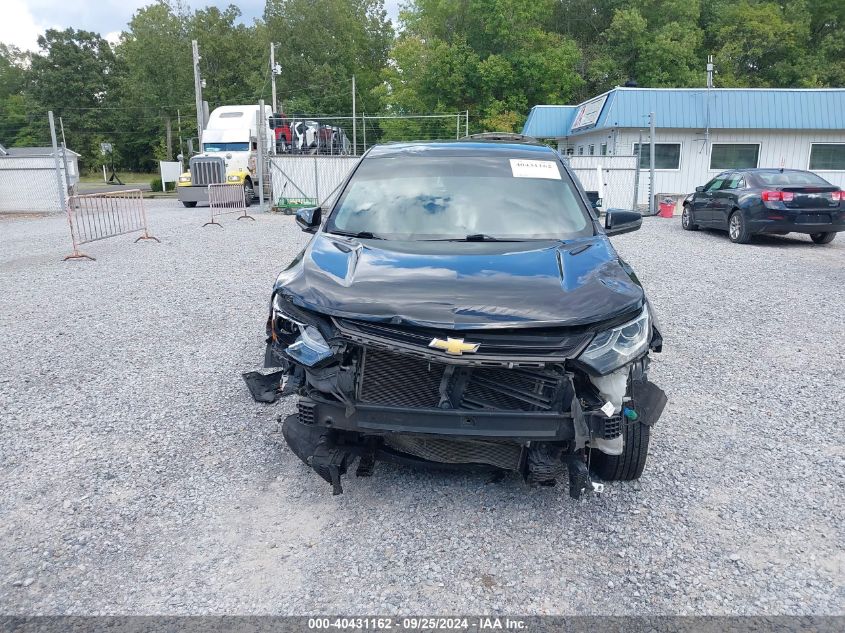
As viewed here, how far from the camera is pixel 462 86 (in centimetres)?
4181

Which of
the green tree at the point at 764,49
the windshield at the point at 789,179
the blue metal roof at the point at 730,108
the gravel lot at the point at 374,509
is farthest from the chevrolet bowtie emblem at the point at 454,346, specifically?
the green tree at the point at 764,49

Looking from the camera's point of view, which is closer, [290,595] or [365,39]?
[290,595]

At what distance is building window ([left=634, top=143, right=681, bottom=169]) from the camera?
24.4m

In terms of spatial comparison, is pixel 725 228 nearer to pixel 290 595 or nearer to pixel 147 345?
pixel 147 345

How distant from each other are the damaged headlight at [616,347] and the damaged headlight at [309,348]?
1185 mm


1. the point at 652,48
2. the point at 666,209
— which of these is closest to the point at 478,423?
the point at 666,209

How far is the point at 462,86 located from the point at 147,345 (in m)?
38.9

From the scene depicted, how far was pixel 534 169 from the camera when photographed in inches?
183

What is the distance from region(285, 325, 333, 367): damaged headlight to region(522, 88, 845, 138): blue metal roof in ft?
74.5

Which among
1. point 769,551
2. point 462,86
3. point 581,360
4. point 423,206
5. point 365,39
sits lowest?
point 769,551

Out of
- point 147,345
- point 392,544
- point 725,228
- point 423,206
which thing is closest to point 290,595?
point 392,544

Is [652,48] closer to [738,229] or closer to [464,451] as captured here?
[738,229]

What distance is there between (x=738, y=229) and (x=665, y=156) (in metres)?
12.0

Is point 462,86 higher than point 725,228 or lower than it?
higher
